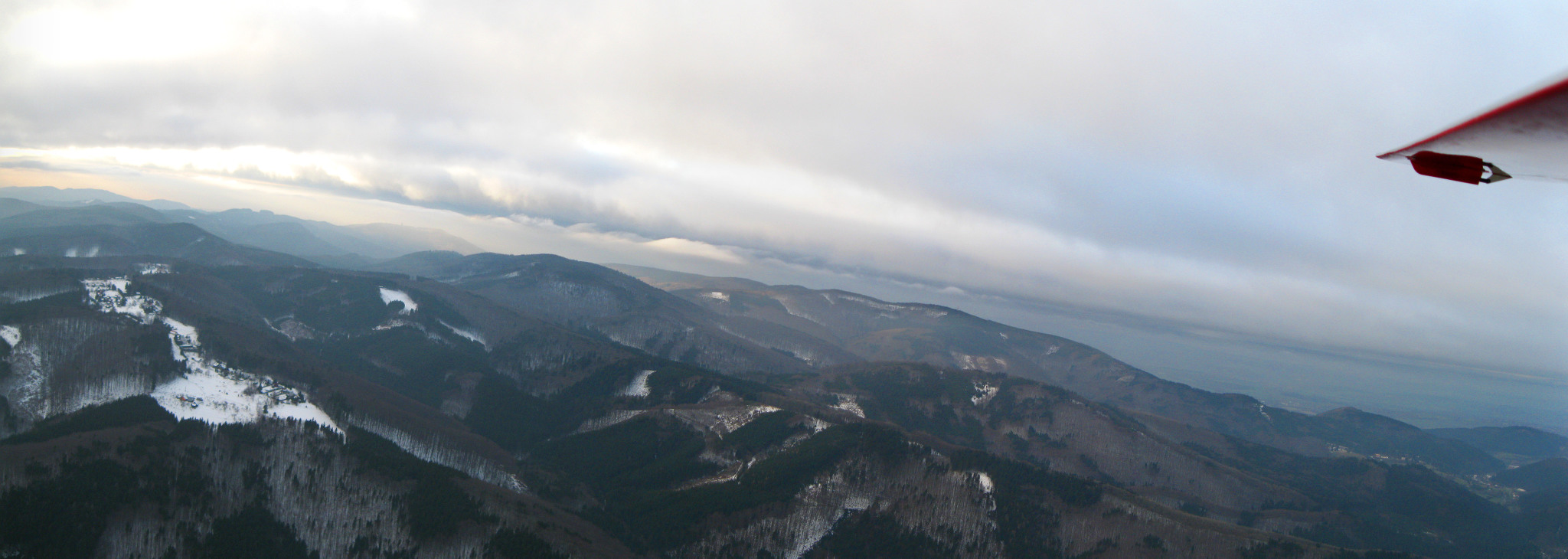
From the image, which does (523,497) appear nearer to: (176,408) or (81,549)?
(81,549)

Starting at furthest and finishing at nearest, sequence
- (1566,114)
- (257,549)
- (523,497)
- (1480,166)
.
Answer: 1. (523,497)
2. (257,549)
3. (1480,166)
4. (1566,114)

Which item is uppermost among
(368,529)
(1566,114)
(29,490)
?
(1566,114)

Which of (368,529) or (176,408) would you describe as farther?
(176,408)

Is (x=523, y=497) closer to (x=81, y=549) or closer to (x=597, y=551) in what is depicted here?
(x=597, y=551)

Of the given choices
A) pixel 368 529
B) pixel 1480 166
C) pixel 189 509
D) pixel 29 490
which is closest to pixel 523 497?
pixel 368 529

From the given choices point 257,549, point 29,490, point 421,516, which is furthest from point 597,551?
point 29,490

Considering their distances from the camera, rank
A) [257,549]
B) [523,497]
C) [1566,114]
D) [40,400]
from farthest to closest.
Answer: [40,400] < [523,497] < [257,549] < [1566,114]

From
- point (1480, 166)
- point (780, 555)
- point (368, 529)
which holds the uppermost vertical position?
point (1480, 166)

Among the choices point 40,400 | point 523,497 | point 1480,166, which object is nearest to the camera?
point 1480,166

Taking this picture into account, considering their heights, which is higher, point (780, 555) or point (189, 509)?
point (189, 509)
